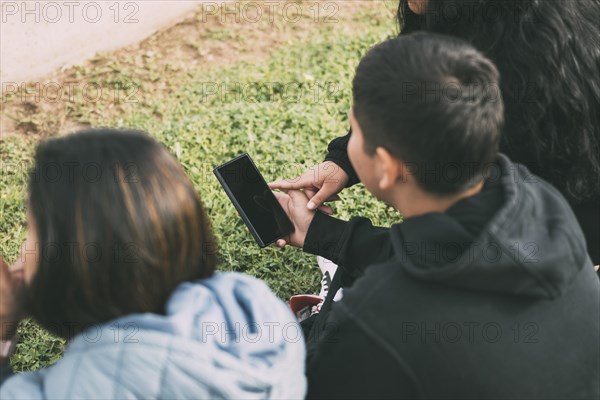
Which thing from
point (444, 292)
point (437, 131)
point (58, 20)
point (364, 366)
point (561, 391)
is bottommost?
point (561, 391)

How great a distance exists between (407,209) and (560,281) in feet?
1.46

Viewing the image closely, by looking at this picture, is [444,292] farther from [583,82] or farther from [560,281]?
[583,82]

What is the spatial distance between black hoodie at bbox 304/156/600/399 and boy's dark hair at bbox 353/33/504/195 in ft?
0.34

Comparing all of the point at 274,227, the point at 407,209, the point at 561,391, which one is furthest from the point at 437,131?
the point at 274,227

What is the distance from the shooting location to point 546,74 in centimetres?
217

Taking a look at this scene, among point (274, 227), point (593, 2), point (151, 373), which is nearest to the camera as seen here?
point (151, 373)

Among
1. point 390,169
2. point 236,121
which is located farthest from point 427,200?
point 236,121

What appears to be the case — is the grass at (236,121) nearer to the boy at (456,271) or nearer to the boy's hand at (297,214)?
the boy's hand at (297,214)

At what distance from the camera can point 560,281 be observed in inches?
60.8

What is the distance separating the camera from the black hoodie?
60.1 inches

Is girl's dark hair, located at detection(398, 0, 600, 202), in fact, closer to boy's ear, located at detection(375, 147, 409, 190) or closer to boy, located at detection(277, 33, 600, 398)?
boy, located at detection(277, 33, 600, 398)

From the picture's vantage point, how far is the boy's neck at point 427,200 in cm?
173

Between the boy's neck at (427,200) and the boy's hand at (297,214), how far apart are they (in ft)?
2.63

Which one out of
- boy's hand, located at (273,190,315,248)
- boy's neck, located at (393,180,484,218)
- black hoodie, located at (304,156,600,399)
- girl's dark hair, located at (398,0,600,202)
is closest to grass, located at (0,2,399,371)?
boy's hand, located at (273,190,315,248)
